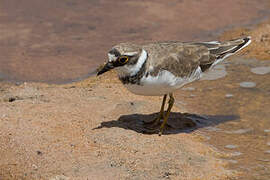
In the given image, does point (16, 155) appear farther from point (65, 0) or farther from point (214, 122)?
point (65, 0)

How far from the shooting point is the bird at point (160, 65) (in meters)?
6.32

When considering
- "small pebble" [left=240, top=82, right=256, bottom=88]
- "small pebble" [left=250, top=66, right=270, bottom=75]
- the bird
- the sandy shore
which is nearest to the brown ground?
the sandy shore

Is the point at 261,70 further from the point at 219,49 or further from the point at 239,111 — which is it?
the point at 219,49

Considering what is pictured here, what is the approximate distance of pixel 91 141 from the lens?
638cm

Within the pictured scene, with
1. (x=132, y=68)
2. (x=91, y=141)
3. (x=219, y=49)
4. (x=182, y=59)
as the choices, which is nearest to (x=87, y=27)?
(x=219, y=49)

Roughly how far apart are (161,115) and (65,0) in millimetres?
6166

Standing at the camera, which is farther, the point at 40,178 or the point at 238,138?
the point at 238,138

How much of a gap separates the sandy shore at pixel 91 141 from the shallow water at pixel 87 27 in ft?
4.77

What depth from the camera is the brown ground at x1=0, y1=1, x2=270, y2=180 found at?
574 cm

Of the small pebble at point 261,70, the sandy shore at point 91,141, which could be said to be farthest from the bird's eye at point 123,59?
the small pebble at point 261,70

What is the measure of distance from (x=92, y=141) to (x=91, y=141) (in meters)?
0.01

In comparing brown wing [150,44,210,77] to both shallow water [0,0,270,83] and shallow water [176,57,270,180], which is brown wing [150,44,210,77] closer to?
shallow water [176,57,270,180]

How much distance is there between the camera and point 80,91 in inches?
323

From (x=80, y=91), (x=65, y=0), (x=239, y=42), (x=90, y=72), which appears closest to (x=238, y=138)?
(x=239, y=42)
